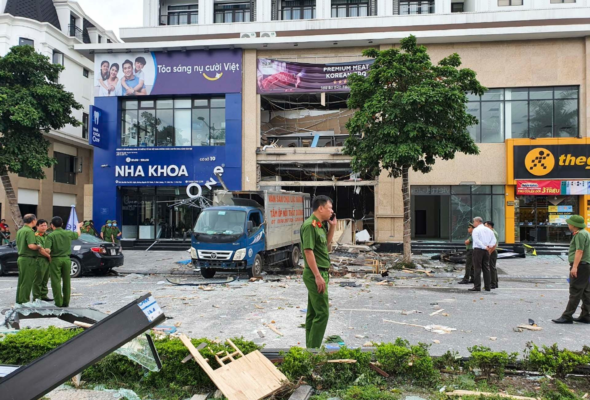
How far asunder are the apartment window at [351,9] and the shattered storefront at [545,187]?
1187cm

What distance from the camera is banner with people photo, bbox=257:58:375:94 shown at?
22.1 m

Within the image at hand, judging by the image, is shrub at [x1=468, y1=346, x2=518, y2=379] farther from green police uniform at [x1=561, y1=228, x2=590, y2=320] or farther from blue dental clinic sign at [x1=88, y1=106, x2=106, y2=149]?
blue dental clinic sign at [x1=88, y1=106, x2=106, y2=149]

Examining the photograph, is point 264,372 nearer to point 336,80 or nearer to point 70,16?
point 336,80

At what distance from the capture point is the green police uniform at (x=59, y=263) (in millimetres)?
8344

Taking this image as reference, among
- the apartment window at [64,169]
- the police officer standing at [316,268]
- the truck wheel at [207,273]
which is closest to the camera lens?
the police officer standing at [316,268]

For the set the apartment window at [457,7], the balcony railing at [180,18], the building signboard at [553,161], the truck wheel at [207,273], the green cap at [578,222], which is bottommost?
the truck wheel at [207,273]

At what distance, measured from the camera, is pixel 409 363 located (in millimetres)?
4582

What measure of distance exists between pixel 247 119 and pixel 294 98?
3415 millimetres

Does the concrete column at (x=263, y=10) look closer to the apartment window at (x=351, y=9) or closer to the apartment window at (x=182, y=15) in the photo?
the apartment window at (x=351, y=9)

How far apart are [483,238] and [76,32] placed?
33.0 meters

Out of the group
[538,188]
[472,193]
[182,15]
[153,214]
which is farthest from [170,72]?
[538,188]

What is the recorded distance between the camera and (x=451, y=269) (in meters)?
15.2

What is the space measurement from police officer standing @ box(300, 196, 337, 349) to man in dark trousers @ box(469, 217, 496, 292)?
6.62 m

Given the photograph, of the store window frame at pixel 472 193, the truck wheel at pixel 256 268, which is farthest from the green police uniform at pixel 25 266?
the store window frame at pixel 472 193
